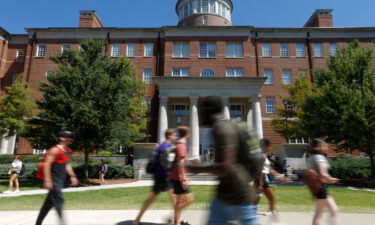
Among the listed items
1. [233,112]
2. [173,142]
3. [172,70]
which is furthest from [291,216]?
[172,70]

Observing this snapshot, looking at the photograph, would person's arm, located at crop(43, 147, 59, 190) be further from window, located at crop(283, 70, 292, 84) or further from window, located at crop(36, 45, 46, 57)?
window, located at crop(36, 45, 46, 57)

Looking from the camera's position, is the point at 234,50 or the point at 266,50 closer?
the point at 234,50

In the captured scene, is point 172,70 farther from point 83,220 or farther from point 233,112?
point 83,220

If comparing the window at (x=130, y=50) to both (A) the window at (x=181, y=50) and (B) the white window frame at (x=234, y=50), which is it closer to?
(A) the window at (x=181, y=50)

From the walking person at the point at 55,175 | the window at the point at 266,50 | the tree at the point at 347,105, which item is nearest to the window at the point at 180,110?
the window at the point at 266,50

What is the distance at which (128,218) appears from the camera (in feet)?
21.2

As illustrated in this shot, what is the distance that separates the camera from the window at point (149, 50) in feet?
118

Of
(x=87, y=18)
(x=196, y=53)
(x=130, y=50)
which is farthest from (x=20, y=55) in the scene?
(x=196, y=53)

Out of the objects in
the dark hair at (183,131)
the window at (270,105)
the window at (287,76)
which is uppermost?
the window at (287,76)

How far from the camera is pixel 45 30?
1438 inches

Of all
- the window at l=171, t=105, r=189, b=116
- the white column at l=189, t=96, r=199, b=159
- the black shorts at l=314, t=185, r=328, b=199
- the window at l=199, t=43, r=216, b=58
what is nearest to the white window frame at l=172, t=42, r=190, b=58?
the window at l=199, t=43, r=216, b=58

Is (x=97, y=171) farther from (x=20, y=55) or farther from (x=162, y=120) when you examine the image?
(x=20, y=55)

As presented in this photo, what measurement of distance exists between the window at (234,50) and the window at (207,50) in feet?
6.54

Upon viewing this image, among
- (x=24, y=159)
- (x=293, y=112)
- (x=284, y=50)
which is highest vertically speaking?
(x=284, y=50)
